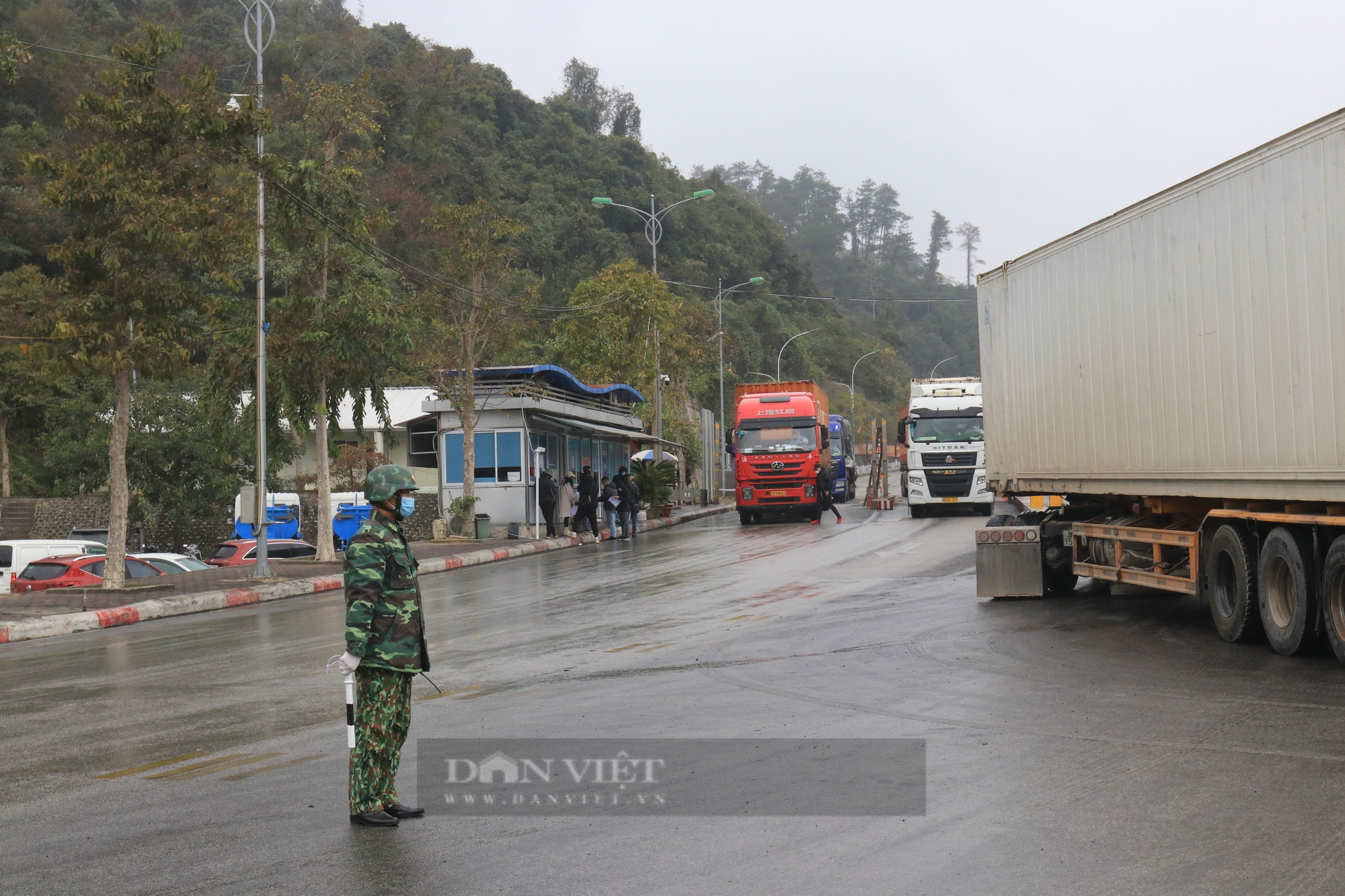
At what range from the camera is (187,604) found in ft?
65.3

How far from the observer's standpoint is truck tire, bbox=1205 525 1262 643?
35.8ft

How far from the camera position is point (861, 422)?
111875 mm

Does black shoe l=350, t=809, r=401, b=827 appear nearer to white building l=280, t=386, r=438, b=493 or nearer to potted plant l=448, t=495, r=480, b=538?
potted plant l=448, t=495, r=480, b=538

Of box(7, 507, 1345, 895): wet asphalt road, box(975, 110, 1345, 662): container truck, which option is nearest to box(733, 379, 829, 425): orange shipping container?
box(975, 110, 1345, 662): container truck

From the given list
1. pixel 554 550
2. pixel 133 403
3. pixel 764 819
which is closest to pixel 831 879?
pixel 764 819

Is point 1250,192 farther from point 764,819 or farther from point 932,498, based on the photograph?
point 932,498

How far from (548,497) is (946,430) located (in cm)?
1134

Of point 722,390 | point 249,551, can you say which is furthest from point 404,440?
point 249,551

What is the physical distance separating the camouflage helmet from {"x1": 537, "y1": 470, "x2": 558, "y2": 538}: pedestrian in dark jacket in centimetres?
2873

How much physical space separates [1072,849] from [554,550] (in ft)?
90.2

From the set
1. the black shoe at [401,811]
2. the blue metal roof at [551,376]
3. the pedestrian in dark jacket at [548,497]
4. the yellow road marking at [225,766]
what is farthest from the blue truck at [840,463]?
the black shoe at [401,811]

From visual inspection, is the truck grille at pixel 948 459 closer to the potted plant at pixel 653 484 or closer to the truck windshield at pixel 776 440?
the truck windshield at pixel 776 440

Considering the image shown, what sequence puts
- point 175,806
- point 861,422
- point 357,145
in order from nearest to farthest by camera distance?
point 175,806 < point 357,145 < point 861,422

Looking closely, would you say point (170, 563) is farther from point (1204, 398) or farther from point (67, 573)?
point (1204, 398)
